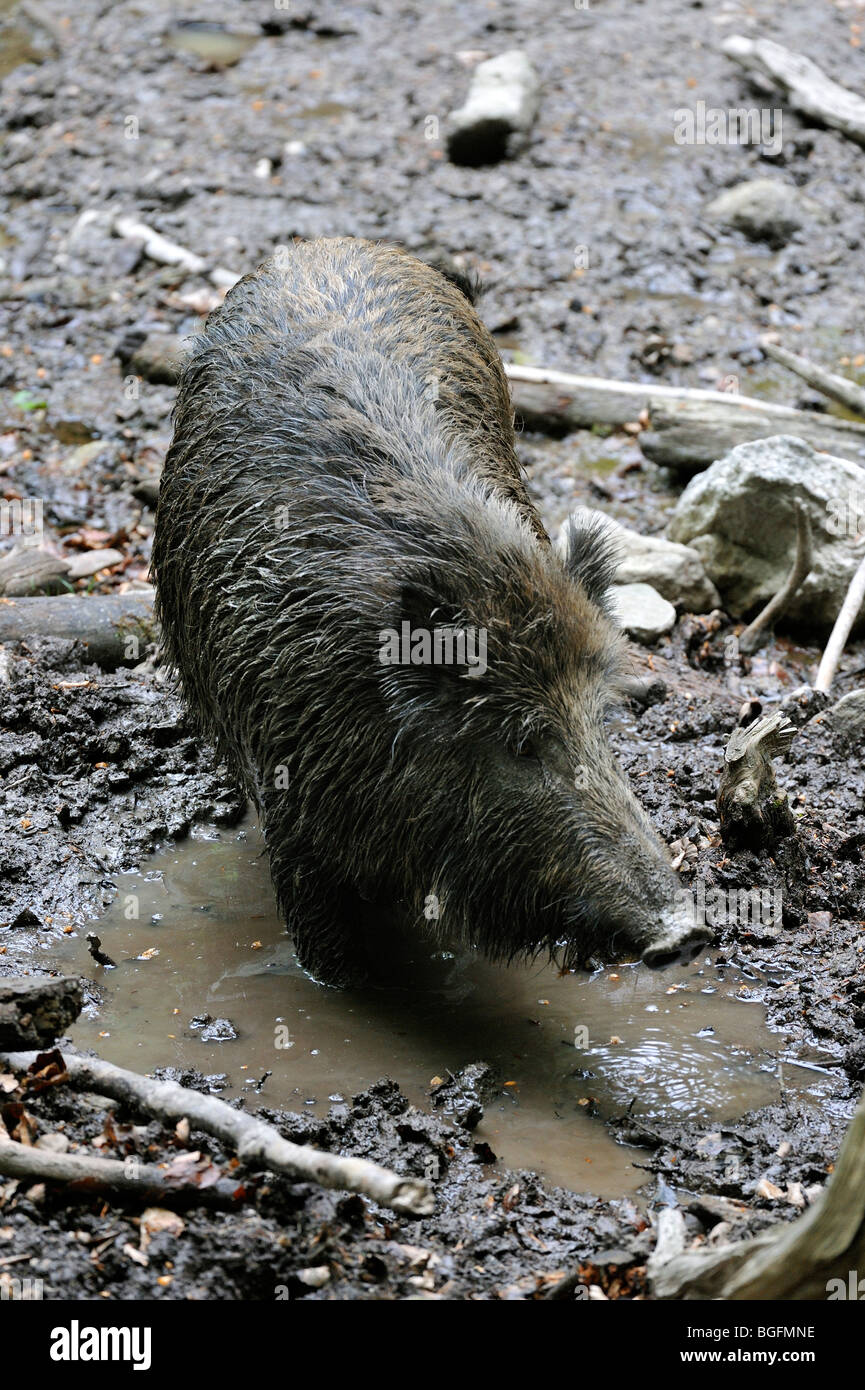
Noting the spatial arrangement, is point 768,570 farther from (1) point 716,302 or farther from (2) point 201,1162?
(2) point 201,1162

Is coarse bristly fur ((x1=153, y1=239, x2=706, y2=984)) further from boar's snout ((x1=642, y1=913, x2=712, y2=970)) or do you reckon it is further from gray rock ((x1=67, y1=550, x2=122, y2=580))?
gray rock ((x1=67, y1=550, x2=122, y2=580))

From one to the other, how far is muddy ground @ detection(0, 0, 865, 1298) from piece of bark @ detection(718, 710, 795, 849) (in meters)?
0.13

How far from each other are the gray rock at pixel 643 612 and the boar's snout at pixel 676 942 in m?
3.09

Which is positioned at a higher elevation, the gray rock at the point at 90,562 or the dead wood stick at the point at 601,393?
the dead wood stick at the point at 601,393

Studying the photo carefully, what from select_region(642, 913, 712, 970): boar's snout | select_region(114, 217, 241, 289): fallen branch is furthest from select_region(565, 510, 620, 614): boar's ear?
select_region(114, 217, 241, 289): fallen branch

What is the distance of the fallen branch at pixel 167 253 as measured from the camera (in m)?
9.85

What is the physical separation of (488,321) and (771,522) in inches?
126

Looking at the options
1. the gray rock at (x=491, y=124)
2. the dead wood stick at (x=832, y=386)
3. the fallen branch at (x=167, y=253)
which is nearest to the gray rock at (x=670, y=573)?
the dead wood stick at (x=832, y=386)

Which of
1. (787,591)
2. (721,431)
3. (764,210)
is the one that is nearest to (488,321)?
(721,431)

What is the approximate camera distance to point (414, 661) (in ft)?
14.0

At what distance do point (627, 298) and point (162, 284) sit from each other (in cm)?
338

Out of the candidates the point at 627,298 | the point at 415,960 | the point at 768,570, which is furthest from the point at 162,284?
the point at 415,960

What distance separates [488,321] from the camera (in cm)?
957

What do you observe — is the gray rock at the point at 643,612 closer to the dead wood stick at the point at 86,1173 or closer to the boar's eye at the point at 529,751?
the boar's eye at the point at 529,751
